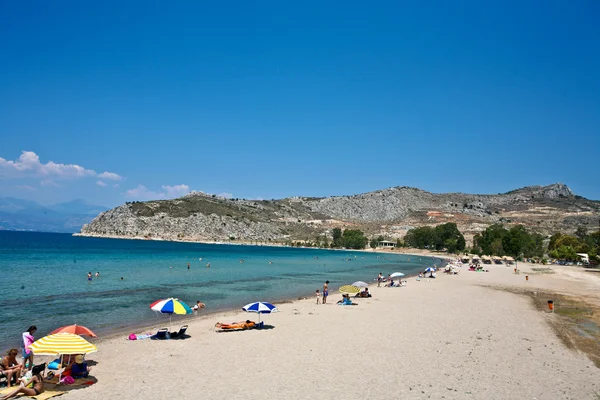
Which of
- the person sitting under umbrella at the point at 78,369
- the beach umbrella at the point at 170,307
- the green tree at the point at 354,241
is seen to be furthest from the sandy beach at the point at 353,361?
the green tree at the point at 354,241

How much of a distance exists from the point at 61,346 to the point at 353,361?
31.4 ft

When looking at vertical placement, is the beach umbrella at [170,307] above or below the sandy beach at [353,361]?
above

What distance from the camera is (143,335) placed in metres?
19.2

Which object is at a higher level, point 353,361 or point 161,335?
point 161,335

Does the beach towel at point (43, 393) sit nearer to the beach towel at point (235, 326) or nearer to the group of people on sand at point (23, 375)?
the group of people on sand at point (23, 375)

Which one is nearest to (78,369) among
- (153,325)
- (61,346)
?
(61,346)

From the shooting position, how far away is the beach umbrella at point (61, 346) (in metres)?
12.2

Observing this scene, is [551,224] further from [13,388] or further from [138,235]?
[13,388]

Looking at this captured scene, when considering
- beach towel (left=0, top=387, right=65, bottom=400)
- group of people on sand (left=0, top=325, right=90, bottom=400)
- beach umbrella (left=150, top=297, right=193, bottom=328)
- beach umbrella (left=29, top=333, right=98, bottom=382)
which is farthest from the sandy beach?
beach umbrella (left=150, top=297, right=193, bottom=328)

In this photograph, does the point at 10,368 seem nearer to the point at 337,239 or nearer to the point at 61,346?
the point at 61,346

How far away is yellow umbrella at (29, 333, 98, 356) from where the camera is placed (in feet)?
40.0

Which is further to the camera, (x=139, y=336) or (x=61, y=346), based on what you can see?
(x=139, y=336)

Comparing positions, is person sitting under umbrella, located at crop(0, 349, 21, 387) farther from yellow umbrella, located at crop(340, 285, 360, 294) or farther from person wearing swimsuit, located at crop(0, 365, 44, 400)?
yellow umbrella, located at crop(340, 285, 360, 294)

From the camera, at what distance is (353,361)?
15.3 metres
